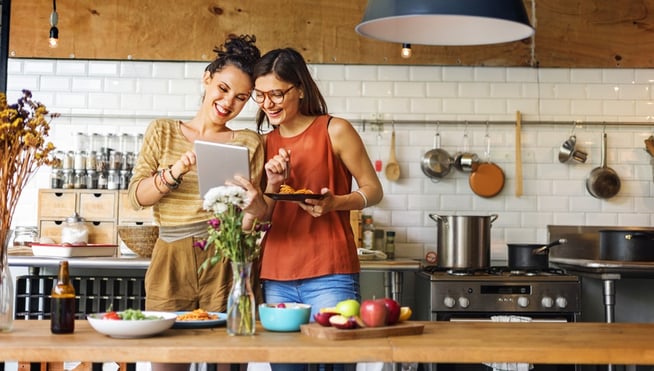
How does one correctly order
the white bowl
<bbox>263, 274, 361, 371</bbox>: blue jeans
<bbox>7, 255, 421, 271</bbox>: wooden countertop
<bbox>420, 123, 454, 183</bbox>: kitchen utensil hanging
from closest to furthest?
the white bowl
<bbox>263, 274, 361, 371</bbox>: blue jeans
<bbox>7, 255, 421, 271</bbox>: wooden countertop
<bbox>420, 123, 454, 183</bbox>: kitchen utensil hanging

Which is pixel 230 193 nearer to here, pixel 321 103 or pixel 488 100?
pixel 321 103

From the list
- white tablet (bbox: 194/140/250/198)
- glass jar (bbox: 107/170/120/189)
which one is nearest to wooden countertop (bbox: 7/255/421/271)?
glass jar (bbox: 107/170/120/189)

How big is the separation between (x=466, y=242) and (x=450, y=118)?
109 centimetres

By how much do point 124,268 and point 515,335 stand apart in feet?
9.91

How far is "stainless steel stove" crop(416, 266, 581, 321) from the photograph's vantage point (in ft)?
16.2

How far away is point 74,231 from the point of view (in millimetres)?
5363

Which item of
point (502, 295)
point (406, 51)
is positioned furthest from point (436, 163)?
point (502, 295)

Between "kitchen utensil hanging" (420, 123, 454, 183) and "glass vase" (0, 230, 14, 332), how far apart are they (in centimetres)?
364

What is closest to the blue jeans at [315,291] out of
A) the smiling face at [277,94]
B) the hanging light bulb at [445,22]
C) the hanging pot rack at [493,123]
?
the smiling face at [277,94]

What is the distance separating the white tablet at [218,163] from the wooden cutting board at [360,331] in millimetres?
566

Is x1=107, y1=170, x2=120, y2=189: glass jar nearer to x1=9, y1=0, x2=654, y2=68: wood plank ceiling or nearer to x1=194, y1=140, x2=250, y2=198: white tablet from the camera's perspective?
x1=9, y1=0, x2=654, y2=68: wood plank ceiling

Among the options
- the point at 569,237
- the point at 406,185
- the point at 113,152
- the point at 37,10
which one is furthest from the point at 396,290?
the point at 37,10

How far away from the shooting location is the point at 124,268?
5129 mm

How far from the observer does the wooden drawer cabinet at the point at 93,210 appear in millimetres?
5527
